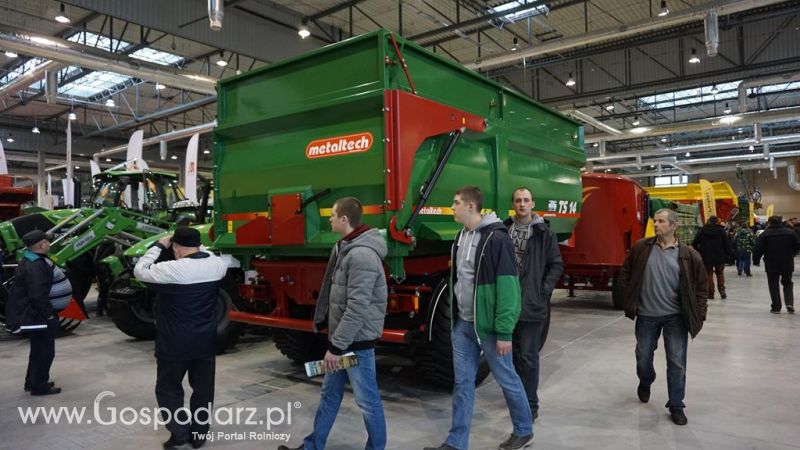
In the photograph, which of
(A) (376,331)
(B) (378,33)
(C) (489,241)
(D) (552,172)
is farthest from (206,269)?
(D) (552,172)

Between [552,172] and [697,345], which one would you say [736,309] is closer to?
[697,345]

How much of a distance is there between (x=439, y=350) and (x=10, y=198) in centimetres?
1016

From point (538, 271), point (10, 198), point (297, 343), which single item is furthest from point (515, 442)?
point (10, 198)

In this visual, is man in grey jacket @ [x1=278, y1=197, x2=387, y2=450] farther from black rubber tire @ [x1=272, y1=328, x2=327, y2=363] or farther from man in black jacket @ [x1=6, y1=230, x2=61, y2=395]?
man in black jacket @ [x1=6, y1=230, x2=61, y2=395]

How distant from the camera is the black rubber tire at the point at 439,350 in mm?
4297

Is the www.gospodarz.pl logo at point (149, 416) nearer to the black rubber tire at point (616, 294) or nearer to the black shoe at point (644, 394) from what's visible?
the black shoe at point (644, 394)

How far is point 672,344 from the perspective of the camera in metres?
4.10

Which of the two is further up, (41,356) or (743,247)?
(743,247)

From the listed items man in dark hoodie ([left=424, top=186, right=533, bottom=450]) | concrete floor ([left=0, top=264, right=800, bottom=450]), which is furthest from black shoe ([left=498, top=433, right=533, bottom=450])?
concrete floor ([left=0, top=264, right=800, bottom=450])

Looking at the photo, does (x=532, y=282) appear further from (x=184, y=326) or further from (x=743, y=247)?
(x=743, y=247)

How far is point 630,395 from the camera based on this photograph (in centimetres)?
467

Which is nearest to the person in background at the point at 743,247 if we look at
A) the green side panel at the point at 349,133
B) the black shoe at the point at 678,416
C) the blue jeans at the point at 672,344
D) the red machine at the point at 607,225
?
the red machine at the point at 607,225

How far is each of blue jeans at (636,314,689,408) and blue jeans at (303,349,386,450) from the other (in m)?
2.32

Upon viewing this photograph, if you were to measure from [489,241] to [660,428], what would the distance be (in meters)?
2.05
